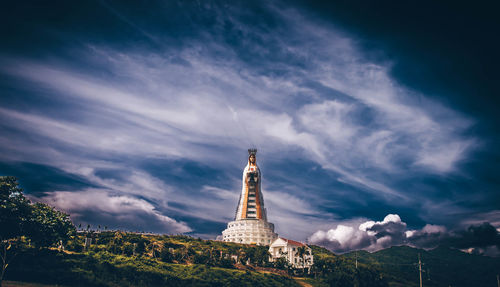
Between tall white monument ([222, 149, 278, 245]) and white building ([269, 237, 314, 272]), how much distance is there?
2212 cm

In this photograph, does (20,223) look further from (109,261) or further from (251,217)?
(251,217)

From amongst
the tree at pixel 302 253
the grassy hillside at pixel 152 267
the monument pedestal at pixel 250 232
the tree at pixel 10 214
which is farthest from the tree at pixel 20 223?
the monument pedestal at pixel 250 232

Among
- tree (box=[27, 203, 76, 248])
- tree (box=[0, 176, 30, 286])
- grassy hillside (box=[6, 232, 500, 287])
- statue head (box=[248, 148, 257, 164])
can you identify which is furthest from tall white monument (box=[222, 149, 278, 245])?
tree (box=[0, 176, 30, 286])

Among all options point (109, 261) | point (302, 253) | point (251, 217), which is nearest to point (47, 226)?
point (109, 261)

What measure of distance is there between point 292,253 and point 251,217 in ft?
152

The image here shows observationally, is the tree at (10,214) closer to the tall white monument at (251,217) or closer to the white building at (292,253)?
the white building at (292,253)

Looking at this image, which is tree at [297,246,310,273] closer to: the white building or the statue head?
the white building

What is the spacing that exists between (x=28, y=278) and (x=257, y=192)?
10230cm

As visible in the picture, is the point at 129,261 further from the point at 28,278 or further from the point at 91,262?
the point at 28,278

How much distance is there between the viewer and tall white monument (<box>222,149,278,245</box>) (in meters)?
128

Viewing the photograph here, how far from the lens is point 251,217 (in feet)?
474

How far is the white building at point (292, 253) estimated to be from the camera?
94.8m

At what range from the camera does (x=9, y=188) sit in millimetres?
58719

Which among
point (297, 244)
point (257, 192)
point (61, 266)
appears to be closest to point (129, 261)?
point (61, 266)
